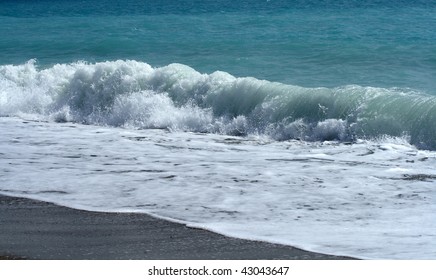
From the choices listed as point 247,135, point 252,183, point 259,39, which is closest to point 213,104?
point 247,135

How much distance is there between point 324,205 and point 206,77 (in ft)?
21.1

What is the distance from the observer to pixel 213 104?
510 inches

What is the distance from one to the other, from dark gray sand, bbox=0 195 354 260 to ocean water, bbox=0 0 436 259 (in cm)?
25

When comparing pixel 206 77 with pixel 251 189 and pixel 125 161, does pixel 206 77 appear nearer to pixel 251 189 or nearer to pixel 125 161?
pixel 125 161

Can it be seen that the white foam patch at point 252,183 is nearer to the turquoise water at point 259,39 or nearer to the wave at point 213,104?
the wave at point 213,104

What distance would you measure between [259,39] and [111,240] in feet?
55.0

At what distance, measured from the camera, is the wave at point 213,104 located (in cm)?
1122

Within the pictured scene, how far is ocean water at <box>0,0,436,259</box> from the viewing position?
23.6 ft

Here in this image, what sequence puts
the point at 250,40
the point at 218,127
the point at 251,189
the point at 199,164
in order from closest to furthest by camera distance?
the point at 251,189 < the point at 199,164 < the point at 218,127 < the point at 250,40

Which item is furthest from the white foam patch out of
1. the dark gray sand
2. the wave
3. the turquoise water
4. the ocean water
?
the turquoise water

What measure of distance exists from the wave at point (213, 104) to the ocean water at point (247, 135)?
3 centimetres

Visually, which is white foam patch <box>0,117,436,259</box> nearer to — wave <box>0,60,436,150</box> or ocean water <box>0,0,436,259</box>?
ocean water <box>0,0,436,259</box>

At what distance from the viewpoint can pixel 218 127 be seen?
12.2 meters
